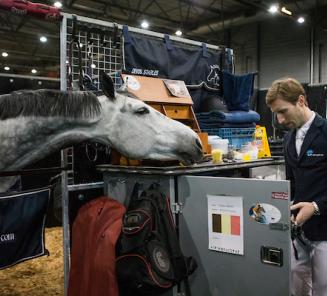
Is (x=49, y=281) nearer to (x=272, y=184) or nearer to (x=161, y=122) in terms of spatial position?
(x=161, y=122)

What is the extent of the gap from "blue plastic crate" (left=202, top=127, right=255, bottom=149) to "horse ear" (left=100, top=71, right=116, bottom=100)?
0.97 m

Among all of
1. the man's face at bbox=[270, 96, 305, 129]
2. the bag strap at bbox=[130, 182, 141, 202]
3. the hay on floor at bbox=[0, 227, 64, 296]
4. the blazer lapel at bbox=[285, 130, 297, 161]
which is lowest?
the hay on floor at bbox=[0, 227, 64, 296]

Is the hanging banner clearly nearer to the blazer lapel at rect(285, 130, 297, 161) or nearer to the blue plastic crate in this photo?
the blue plastic crate

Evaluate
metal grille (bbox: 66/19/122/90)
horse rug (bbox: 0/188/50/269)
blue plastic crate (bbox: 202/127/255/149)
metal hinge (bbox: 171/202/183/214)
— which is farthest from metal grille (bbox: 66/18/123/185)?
blue plastic crate (bbox: 202/127/255/149)

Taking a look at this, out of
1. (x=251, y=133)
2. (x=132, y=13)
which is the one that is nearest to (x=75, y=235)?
(x=251, y=133)

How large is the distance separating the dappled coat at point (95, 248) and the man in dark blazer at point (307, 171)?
33.1 inches

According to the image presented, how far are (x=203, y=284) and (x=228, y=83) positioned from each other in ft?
5.62

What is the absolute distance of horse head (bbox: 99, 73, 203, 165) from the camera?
182 cm

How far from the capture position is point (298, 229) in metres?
1.62

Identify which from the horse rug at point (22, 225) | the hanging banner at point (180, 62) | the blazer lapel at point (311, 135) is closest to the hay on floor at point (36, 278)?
the horse rug at point (22, 225)

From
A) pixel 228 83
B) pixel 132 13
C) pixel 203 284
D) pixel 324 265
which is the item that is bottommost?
pixel 203 284

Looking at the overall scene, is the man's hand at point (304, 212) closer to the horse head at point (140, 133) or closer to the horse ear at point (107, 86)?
the horse head at point (140, 133)

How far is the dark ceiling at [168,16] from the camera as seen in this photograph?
7914mm

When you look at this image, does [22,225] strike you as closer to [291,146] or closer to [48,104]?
[48,104]
